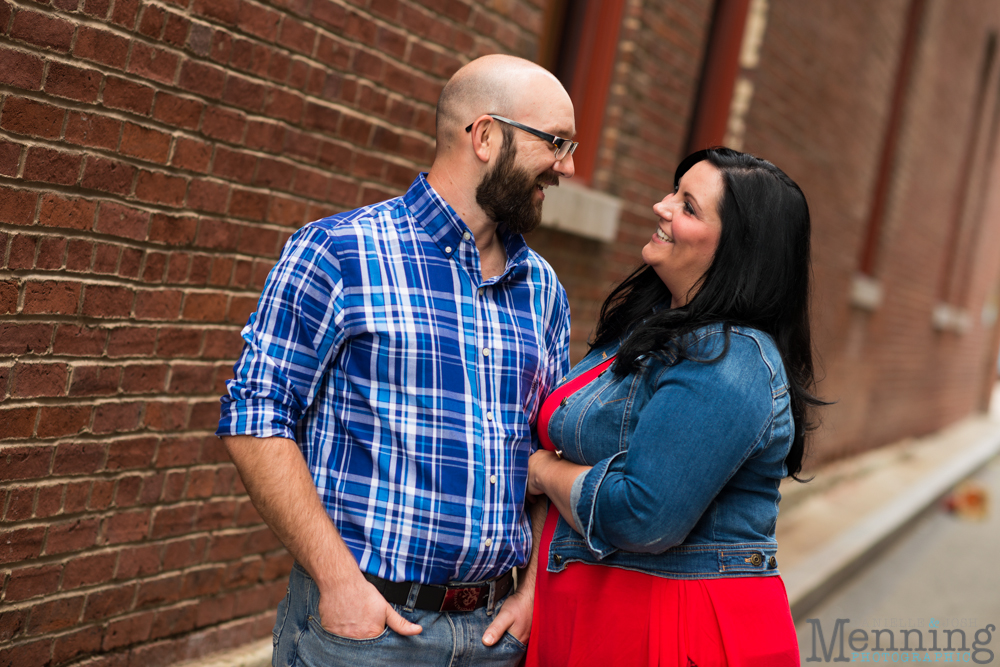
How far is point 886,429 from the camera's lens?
11.5 m

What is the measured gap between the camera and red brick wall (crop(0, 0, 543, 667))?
226 cm

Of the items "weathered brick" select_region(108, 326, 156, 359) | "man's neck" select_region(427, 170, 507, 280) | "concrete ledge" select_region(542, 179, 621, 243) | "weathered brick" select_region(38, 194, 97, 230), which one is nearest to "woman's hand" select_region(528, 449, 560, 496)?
"man's neck" select_region(427, 170, 507, 280)

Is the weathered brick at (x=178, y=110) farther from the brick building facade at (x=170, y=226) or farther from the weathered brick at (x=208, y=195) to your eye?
the weathered brick at (x=208, y=195)

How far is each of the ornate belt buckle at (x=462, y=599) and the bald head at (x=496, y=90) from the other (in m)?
1.07

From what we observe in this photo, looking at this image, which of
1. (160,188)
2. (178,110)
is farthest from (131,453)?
(178,110)

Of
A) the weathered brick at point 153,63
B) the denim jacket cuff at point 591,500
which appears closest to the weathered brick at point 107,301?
the weathered brick at point 153,63

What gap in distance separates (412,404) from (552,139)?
73 centimetres

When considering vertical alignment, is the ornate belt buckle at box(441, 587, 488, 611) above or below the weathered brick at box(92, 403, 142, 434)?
below

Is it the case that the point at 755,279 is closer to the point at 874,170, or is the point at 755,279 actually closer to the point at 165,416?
the point at 165,416

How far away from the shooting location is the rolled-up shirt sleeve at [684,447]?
1.77 m

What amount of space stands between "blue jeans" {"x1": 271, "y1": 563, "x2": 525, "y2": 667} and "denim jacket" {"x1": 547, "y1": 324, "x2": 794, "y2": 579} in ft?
0.84

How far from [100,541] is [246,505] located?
570mm

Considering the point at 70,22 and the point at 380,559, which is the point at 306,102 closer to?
the point at 70,22

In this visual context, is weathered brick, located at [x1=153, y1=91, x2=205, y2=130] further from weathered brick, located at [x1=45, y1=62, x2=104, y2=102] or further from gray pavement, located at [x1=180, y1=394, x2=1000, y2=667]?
gray pavement, located at [x1=180, y1=394, x2=1000, y2=667]
